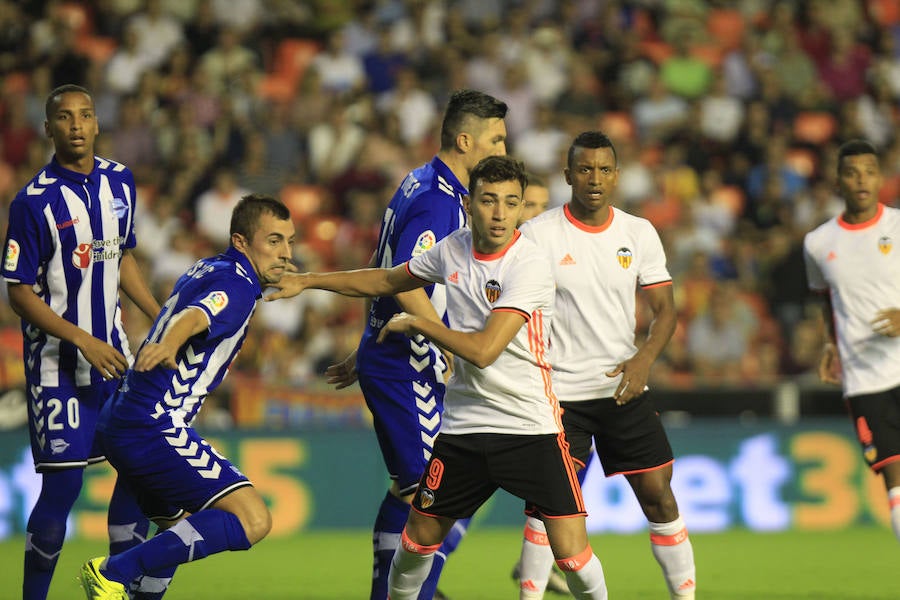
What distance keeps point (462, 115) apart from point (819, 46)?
12333mm

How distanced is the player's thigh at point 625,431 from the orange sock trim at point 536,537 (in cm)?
49

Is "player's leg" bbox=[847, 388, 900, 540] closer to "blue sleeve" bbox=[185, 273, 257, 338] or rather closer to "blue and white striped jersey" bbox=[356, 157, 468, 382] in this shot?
"blue and white striped jersey" bbox=[356, 157, 468, 382]

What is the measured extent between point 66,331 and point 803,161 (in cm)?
1179

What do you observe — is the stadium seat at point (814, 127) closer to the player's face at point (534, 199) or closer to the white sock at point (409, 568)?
the player's face at point (534, 199)

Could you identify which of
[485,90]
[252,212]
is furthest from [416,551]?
[485,90]

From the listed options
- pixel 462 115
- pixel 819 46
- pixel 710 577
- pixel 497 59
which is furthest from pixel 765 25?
pixel 462 115

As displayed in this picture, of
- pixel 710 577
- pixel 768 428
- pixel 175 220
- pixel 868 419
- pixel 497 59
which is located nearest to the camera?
pixel 868 419

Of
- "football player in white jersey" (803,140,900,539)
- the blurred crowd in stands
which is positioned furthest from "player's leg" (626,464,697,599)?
the blurred crowd in stands

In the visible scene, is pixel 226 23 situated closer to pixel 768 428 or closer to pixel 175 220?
pixel 175 220

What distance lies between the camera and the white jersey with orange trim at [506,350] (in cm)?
596

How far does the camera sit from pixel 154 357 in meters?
5.84

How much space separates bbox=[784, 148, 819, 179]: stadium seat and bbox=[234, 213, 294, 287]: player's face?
37.1 ft

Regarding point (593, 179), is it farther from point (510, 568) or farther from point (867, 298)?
point (510, 568)

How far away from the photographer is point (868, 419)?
25.9 feet
